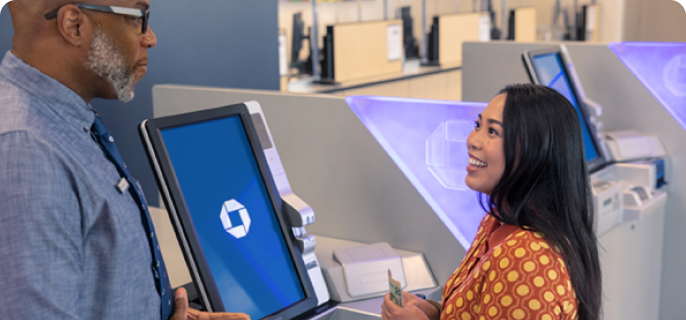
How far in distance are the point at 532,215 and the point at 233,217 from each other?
725 millimetres

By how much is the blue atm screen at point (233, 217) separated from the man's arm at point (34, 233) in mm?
521

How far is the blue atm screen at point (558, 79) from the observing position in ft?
8.36

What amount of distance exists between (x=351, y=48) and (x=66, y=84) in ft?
11.8

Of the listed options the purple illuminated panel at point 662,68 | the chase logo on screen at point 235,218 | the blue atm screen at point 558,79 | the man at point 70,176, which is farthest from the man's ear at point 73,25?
the purple illuminated panel at point 662,68

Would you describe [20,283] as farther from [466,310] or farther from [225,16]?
[225,16]

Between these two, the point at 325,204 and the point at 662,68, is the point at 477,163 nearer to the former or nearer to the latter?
the point at 325,204

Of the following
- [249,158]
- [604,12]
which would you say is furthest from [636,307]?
[604,12]

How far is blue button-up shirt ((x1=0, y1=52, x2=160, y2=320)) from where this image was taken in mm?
882

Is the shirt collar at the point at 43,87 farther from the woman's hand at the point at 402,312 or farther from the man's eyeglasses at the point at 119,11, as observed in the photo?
the woman's hand at the point at 402,312

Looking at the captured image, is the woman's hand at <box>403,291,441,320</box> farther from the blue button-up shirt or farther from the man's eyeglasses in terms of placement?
the man's eyeglasses

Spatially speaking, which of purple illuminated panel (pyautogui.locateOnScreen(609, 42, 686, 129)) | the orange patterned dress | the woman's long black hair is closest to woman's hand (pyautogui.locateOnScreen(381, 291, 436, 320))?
the orange patterned dress

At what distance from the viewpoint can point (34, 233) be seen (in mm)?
884

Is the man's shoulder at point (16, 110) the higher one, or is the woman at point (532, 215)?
the man's shoulder at point (16, 110)

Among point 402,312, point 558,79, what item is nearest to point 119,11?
point 402,312
